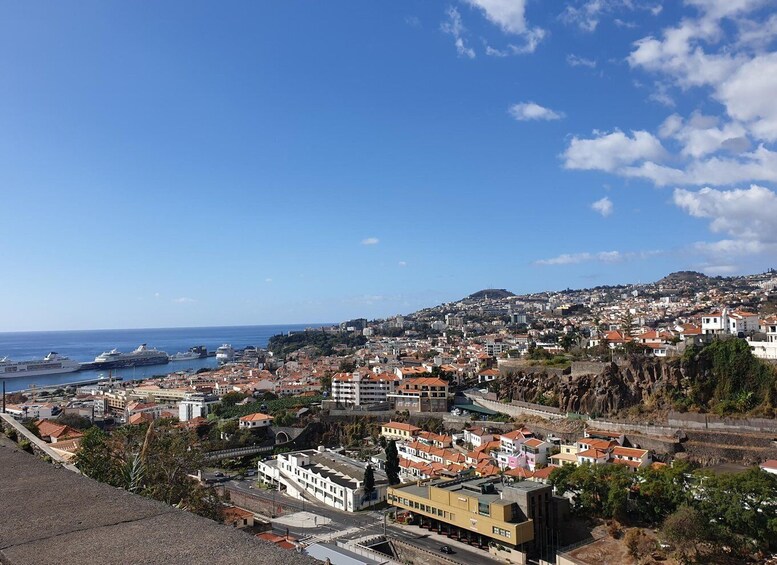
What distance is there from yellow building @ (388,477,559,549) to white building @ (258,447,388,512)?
3258 mm

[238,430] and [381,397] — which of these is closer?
[238,430]

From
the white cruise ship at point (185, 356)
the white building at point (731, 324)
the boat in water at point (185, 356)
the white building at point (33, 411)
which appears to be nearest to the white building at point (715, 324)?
the white building at point (731, 324)

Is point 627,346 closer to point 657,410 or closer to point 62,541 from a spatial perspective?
point 657,410

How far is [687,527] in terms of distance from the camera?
52.2 ft

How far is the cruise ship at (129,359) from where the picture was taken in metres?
85.7

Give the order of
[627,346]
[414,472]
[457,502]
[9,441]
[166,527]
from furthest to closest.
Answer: [627,346]
[414,472]
[457,502]
[9,441]
[166,527]

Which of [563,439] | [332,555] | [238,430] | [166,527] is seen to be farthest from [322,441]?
[166,527]

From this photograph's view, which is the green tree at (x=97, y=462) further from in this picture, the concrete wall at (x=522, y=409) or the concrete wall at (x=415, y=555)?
the concrete wall at (x=522, y=409)

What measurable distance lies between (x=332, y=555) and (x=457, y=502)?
201 inches

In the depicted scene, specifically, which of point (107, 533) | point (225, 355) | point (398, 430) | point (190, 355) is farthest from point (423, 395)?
point (190, 355)

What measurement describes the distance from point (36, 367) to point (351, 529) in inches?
2803

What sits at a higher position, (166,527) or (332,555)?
(166,527)

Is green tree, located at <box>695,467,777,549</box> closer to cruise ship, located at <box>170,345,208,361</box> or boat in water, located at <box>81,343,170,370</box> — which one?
boat in water, located at <box>81,343,170,370</box>

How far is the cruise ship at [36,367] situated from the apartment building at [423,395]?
195ft
